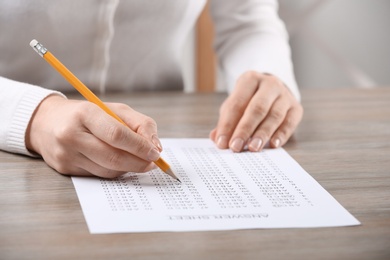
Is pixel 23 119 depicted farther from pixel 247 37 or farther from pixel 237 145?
pixel 247 37

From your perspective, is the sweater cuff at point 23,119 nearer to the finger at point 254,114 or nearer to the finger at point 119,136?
the finger at point 119,136

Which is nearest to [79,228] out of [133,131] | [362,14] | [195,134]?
[133,131]

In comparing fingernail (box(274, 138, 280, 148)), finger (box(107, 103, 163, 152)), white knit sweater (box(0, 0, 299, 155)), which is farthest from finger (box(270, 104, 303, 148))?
finger (box(107, 103, 163, 152))

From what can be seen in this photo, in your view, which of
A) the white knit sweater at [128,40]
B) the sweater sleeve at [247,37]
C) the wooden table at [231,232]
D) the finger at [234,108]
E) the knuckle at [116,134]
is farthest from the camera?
the sweater sleeve at [247,37]

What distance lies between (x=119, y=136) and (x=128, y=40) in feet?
1.86

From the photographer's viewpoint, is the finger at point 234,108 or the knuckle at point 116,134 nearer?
the knuckle at point 116,134

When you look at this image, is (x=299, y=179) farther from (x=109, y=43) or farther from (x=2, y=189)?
(x=109, y=43)

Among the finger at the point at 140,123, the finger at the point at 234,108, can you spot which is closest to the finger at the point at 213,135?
the finger at the point at 234,108

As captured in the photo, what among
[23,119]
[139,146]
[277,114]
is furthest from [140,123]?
[277,114]

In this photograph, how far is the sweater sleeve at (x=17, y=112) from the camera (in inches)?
37.8

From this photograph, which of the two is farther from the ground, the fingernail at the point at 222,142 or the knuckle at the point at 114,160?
the knuckle at the point at 114,160

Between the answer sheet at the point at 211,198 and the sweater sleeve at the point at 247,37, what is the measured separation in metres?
0.40

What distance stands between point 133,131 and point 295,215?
0.23 m

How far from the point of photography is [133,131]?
34.1 inches
